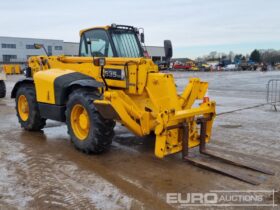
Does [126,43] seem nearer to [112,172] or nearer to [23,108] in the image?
[112,172]

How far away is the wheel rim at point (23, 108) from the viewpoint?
834cm

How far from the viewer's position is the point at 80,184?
4.82m

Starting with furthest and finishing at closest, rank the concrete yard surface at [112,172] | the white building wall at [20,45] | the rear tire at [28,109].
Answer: the white building wall at [20,45]
the rear tire at [28,109]
the concrete yard surface at [112,172]

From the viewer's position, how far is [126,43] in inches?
276

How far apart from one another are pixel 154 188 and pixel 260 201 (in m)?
1.37

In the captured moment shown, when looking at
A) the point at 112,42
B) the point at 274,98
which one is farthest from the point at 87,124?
the point at 274,98

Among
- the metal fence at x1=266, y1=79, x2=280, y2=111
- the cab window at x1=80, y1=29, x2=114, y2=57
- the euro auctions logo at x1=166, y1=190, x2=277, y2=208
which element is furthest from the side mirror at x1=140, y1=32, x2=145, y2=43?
the metal fence at x1=266, y1=79, x2=280, y2=111

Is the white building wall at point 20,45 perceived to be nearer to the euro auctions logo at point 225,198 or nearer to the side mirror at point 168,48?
the side mirror at point 168,48

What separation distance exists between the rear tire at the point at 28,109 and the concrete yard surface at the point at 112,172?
0.19m

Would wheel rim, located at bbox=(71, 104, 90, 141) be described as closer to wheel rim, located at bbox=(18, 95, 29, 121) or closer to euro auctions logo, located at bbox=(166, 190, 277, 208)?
wheel rim, located at bbox=(18, 95, 29, 121)

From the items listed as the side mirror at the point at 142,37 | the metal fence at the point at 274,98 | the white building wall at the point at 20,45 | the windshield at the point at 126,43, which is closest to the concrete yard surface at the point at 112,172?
the windshield at the point at 126,43

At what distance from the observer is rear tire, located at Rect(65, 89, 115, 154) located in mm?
5871

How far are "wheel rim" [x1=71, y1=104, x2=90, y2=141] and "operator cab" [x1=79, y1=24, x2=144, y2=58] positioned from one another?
1.22 m

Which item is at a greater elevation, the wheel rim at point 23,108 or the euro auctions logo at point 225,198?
the wheel rim at point 23,108
